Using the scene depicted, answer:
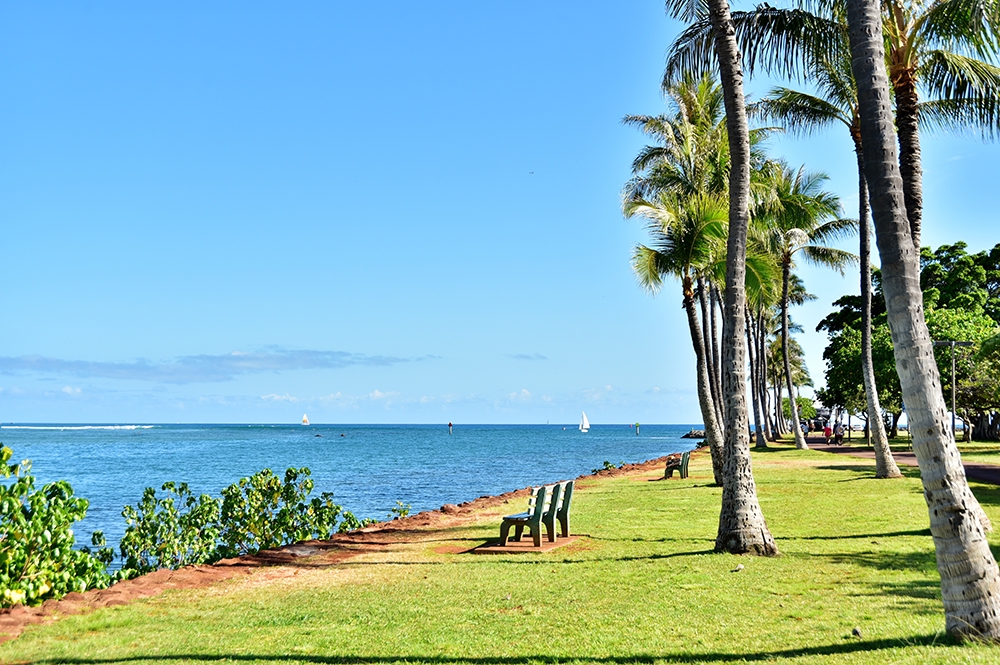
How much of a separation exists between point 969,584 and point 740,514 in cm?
477

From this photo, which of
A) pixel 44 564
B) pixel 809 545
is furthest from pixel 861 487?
pixel 44 564

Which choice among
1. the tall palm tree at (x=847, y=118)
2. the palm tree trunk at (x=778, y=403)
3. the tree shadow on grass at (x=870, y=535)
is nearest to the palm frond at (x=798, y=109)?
the tall palm tree at (x=847, y=118)

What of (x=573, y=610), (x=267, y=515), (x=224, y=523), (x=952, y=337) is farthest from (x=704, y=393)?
(x=952, y=337)

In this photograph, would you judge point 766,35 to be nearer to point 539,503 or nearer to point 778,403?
point 539,503

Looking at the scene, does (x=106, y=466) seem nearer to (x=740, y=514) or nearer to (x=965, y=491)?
(x=740, y=514)

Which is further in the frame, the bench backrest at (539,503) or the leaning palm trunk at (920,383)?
the bench backrest at (539,503)

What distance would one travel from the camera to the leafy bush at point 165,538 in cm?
1228

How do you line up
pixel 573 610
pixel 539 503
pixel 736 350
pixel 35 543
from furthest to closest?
pixel 539 503 < pixel 736 350 < pixel 35 543 < pixel 573 610

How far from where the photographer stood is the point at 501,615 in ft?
25.6

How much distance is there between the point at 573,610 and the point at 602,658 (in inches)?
66.3

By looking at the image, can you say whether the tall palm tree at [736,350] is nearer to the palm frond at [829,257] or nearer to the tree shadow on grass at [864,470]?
the tree shadow on grass at [864,470]

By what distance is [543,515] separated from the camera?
1266cm

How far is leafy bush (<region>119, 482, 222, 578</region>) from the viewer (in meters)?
12.3

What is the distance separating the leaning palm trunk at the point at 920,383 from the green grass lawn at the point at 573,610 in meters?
0.36
